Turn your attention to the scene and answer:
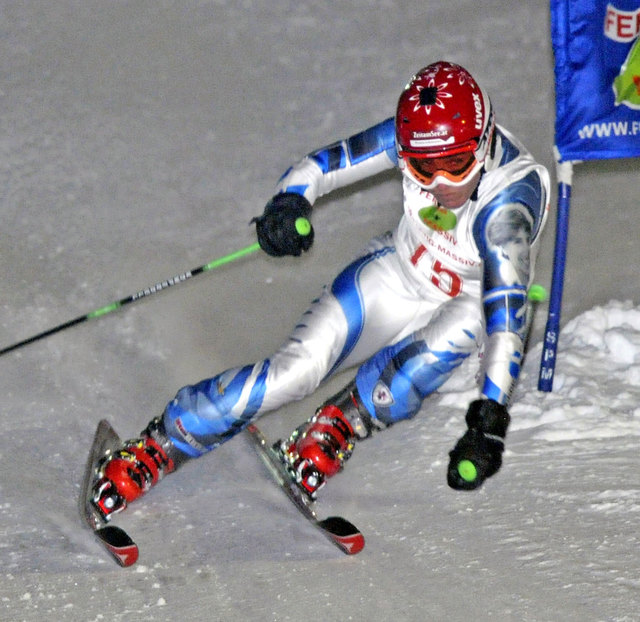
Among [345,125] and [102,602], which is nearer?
[102,602]

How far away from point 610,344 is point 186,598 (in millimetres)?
2250

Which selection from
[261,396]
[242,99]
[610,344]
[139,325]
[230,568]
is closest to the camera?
[230,568]

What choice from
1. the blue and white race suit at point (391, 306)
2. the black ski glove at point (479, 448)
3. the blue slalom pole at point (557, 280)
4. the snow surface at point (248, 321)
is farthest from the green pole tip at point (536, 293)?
the blue slalom pole at point (557, 280)

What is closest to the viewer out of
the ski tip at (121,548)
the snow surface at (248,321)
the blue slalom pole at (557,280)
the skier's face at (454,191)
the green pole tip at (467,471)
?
the green pole tip at (467,471)

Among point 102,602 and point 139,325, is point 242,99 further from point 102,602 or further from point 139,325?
point 102,602

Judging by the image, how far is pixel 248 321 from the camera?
5277 millimetres

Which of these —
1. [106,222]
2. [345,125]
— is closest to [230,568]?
[106,222]

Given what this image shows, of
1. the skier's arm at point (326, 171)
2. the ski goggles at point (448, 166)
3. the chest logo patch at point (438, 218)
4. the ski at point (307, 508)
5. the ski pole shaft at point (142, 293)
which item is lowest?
the ski at point (307, 508)

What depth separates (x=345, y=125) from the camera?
563cm

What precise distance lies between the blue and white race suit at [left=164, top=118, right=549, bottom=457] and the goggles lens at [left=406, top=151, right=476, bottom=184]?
4.0 inches

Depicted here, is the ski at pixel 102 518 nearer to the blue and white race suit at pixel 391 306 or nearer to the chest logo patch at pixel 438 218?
the blue and white race suit at pixel 391 306

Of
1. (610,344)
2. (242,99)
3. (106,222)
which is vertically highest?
(242,99)

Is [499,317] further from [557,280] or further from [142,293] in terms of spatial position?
[142,293]

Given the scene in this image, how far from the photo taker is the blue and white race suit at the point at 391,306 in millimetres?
3500
